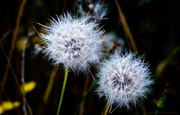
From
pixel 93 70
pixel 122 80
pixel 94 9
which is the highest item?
pixel 94 9

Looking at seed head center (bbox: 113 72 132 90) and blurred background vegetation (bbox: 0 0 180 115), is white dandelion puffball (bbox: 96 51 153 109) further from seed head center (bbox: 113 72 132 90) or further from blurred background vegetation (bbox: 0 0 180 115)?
blurred background vegetation (bbox: 0 0 180 115)

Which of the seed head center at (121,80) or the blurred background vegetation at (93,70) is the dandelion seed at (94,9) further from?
the seed head center at (121,80)

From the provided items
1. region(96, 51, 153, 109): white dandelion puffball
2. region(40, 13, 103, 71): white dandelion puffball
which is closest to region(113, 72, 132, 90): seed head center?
region(96, 51, 153, 109): white dandelion puffball

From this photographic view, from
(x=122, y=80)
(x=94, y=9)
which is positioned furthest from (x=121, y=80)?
(x=94, y=9)

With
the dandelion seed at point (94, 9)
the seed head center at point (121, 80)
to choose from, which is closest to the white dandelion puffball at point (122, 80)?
the seed head center at point (121, 80)

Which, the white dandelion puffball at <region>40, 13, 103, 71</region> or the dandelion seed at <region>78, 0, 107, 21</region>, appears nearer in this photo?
the white dandelion puffball at <region>40, 13, 103, 71</region>

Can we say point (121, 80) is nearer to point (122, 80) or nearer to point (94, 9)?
point (122, 80)
